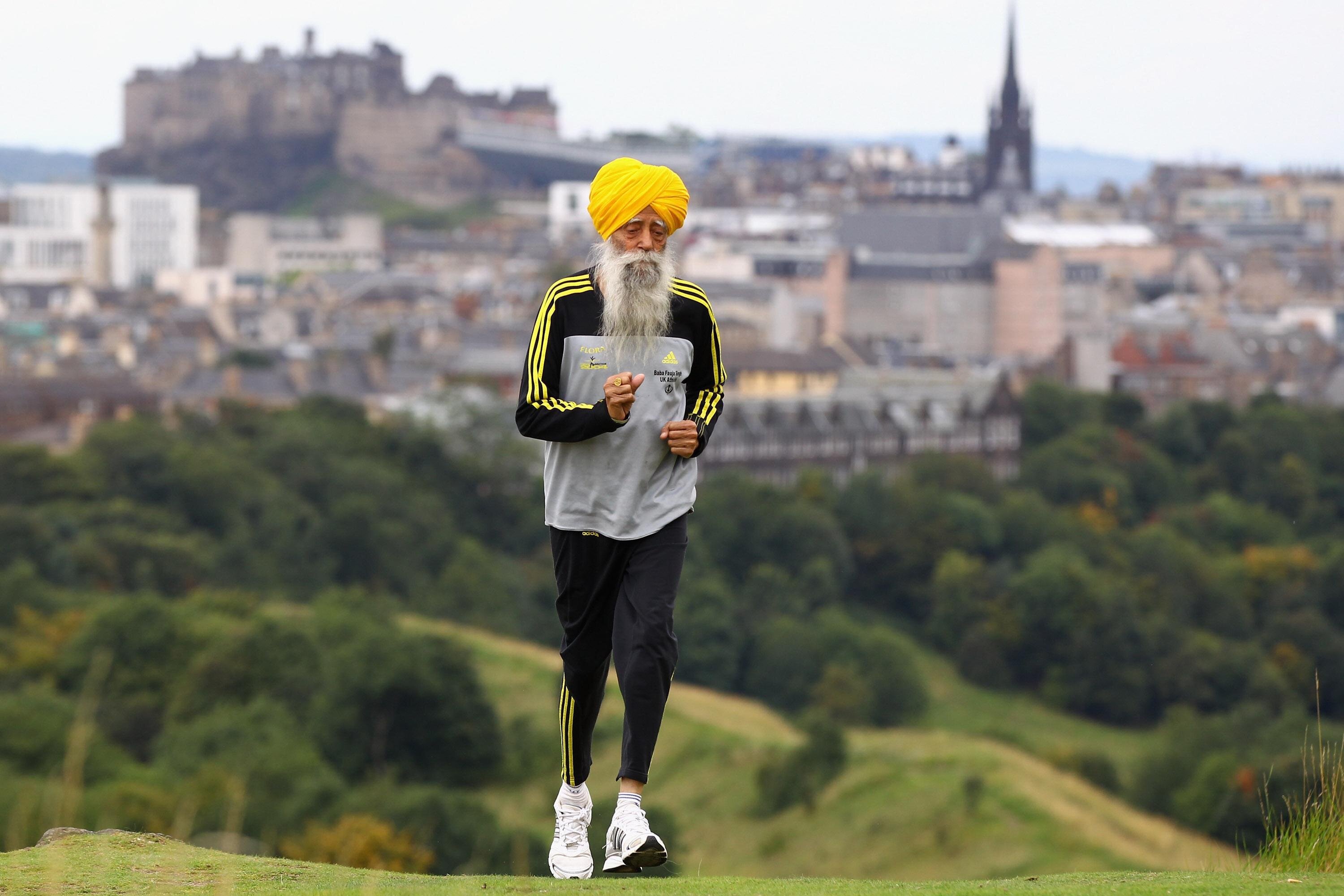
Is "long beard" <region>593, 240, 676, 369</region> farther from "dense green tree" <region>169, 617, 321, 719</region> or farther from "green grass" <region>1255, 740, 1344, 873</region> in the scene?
"dense green tree" <region>169, 617, 321, 719</region>

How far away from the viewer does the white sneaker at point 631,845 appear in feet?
18.5

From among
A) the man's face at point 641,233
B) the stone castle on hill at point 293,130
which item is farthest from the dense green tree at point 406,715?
the stone castle on hill at point 293,130

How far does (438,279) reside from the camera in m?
119

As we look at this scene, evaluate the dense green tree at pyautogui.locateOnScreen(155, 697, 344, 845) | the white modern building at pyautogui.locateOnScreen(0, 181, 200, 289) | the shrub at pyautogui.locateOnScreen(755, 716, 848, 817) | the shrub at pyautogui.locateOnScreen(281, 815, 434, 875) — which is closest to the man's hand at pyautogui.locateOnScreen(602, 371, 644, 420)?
the shrub at pyautogui.locateOnScreen(281, 815, 434, 875)

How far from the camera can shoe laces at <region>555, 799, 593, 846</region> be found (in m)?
5.78

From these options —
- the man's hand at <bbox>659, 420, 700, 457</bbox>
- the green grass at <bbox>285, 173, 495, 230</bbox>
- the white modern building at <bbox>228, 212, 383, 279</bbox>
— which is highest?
the green grass at <bbox>285, 173, 495, 230</bbox>

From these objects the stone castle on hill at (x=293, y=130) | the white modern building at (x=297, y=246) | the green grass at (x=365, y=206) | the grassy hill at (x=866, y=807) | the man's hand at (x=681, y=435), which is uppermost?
the stone castle on hill at (x=293, y=130)

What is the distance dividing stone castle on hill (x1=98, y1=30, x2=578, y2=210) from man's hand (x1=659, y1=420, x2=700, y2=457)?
467 ft

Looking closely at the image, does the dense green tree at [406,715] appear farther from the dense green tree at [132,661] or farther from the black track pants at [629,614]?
the black track pants at [629,614]

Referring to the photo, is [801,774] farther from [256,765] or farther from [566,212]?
[566,212]

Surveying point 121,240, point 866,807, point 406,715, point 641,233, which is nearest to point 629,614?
point 641,233

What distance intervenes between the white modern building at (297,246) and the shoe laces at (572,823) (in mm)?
126271

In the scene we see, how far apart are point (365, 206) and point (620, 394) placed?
14150 centimetres

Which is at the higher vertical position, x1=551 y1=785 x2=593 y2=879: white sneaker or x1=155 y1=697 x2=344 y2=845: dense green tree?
x1=551 y1=785 x2=593 y2=879: white sneaker
